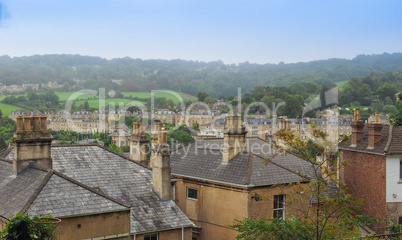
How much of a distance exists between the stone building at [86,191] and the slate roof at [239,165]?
15.7 ft

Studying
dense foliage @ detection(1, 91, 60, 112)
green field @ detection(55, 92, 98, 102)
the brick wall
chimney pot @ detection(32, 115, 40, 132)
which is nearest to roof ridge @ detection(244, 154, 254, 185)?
the brick wall

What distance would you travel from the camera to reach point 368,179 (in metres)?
28.1

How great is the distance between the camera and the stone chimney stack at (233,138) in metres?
25.2

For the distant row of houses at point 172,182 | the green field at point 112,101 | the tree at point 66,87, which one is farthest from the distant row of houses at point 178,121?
the distant row of houses at point 172,182

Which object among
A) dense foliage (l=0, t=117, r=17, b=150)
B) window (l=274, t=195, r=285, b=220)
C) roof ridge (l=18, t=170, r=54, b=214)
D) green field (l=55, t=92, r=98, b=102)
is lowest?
dense foliage (l=0, t=117, r=17, b=150)

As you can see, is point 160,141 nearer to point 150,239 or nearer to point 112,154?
point 112,154

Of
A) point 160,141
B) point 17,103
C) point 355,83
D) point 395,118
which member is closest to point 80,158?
point 160,141

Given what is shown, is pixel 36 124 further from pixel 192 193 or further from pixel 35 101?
pixel 35 101

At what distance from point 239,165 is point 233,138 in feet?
6.61

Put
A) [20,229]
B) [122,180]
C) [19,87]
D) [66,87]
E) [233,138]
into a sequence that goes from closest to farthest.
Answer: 1. [20,229]
2. [122,180]
3. [233,138]
4. [19,87]
5. [66,87]

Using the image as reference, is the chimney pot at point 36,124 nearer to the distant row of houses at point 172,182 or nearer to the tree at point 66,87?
the distant row of houses at point 172,182

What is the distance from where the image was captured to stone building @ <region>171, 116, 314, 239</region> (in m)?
23.0

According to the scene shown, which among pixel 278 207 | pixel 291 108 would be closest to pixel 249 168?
pixel 278 207

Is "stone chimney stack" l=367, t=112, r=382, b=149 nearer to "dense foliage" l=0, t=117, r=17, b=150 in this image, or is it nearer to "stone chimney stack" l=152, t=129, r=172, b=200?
"stone chimney stack" l=152, t=129, r=172, b=200
